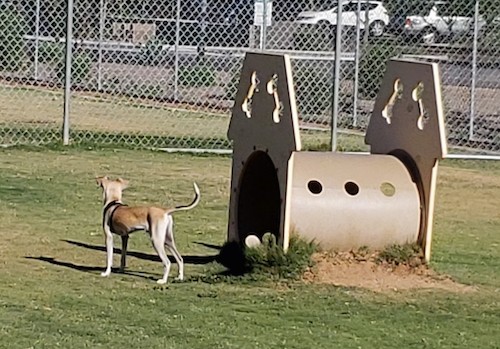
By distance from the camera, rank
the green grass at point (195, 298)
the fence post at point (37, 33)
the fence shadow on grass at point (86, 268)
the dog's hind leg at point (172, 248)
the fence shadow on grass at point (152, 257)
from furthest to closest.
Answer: the fence post at point (37, 33) → the fence shadow on grass at point (152, 257) → the fence shadow on grass at point (86, 268) → the dog's hind leg at point (172, 248) → the green grass at point (195, 298)

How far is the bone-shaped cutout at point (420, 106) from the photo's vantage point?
8.37 meters

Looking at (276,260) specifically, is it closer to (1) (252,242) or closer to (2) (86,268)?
(1) (252,242)

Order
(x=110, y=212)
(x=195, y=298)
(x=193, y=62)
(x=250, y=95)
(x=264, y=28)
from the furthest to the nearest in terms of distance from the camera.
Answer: (x=193, y=62) < (x=264, y=28) < (x=250, y=95) < (x=110, y=212) < (x=195, y=298)

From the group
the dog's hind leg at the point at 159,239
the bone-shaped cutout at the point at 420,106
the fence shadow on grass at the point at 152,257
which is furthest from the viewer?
the fence shadow on grass at the point at 152,257

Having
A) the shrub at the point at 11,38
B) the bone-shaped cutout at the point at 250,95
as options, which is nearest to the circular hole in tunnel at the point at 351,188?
the bone-shaped cutout at the point at 250,95

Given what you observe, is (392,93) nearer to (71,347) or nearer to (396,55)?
(71,347)

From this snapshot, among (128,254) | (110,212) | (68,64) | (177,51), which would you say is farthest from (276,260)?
(177,51)

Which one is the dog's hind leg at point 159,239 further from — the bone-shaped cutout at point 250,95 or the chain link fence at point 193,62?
the chain link fence at point 193,62

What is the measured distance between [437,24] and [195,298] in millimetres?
14380

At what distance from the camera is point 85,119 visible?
1698cm

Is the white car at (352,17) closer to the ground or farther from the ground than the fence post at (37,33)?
farther from the ground

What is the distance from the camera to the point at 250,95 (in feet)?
28.1

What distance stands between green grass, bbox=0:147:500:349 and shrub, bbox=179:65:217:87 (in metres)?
7.40

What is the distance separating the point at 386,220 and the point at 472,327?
4.37 ft
